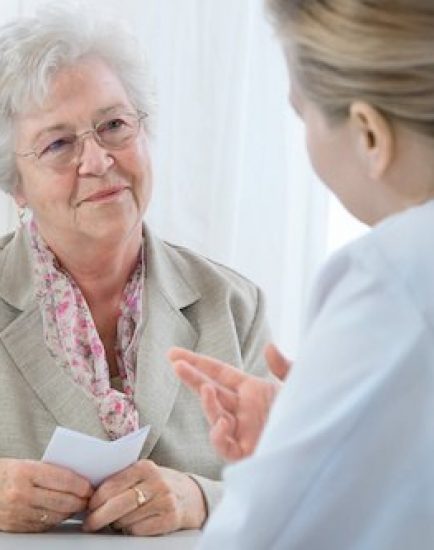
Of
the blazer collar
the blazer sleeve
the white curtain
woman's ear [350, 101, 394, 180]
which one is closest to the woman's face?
the blazer collar

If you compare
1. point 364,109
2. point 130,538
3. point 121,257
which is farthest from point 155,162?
point 364,109

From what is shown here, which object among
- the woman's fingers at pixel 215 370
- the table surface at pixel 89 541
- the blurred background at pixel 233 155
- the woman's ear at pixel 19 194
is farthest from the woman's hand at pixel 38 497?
the blurred background at pixel 233 155

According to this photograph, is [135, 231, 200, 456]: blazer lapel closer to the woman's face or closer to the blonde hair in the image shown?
the woman's face

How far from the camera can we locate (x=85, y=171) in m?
2.35

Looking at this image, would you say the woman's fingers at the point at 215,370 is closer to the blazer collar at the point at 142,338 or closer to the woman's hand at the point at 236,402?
the woman's hand at the point at 236,402

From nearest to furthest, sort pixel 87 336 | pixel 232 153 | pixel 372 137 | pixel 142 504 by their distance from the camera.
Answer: pixel 372 137, pixel 142 504, pixel 87 336, pixel 232 153

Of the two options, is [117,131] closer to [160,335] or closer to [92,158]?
[92,158]

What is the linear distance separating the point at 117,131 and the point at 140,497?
729 mm

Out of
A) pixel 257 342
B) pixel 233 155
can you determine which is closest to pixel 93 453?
pixel 257 342

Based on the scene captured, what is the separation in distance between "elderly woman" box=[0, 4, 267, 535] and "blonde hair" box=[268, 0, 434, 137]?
1.19 metres

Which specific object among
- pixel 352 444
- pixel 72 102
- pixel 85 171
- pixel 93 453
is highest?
pixel 72 102

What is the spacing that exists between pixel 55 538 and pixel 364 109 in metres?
1.09

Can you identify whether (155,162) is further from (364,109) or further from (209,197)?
(364,109)

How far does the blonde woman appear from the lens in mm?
979
